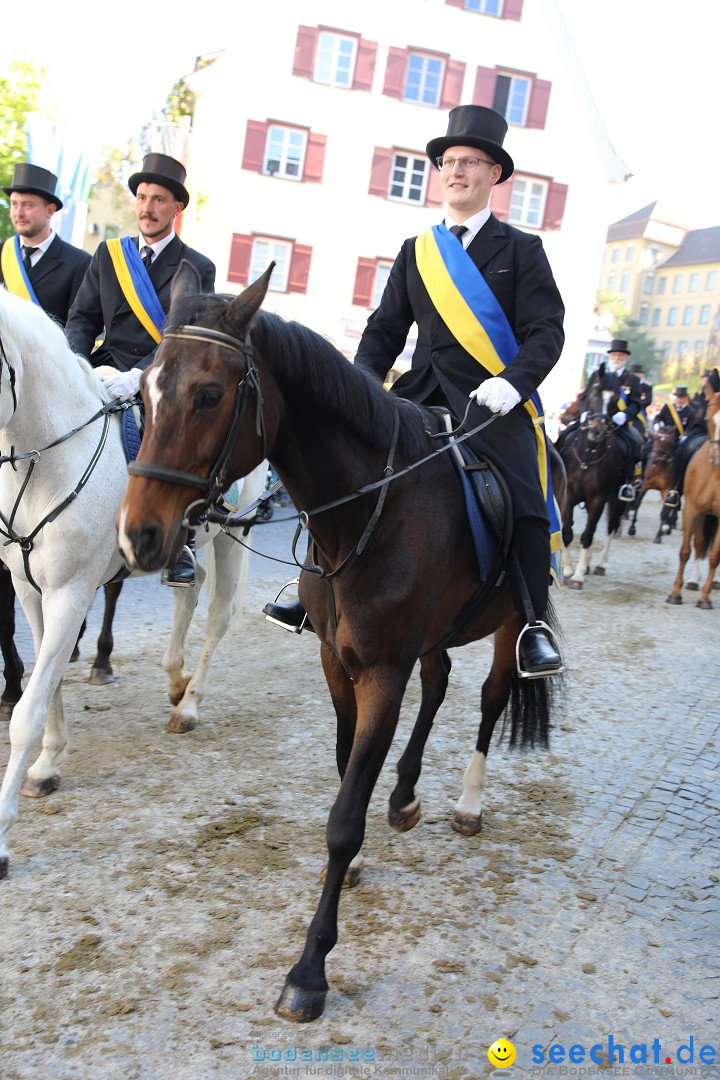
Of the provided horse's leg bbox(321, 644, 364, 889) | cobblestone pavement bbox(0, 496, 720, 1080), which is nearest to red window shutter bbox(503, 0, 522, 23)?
cobblestone pavement bbox(0, 496, 720, 1080)

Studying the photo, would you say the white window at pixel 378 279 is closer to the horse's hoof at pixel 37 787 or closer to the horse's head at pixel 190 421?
the horse's hoof at pixel 37 787

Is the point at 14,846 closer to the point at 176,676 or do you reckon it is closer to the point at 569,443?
the point at 176,676

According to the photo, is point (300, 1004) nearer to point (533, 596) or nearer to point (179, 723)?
point (533, 596)

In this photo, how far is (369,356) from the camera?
160 inches

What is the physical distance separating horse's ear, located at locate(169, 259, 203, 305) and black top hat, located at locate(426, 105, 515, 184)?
1.42m

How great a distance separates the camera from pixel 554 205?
2780cm

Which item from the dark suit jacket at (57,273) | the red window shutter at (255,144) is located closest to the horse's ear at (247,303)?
the dark suit jacket at (57,273)

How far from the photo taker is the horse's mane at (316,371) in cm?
271

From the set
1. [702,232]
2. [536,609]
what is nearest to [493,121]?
[536,609]

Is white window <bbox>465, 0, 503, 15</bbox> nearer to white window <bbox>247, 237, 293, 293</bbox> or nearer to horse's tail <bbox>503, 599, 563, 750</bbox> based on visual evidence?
white window <bbox>247, 237, 293, 293</bbox>

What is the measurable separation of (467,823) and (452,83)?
1058 inches

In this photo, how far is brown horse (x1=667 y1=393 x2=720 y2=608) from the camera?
10.6 metres

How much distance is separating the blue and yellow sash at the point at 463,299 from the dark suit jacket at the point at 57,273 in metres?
2.69

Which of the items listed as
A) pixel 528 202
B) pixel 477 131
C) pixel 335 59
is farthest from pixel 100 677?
pixel 528 202
